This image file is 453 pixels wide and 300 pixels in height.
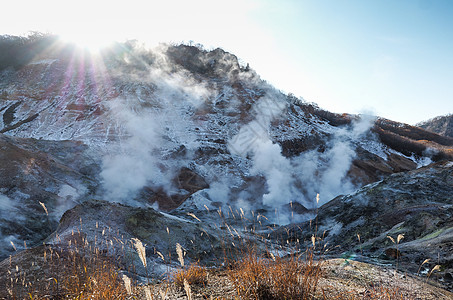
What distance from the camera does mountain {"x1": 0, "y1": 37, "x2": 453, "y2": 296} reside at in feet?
29.2

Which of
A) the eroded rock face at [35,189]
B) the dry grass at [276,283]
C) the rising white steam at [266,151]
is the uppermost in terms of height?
the dry grass at [276,283]

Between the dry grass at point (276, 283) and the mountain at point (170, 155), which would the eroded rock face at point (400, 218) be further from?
the dry grass at point (276, 283)

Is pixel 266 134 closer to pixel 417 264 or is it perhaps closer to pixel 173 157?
pixel 173 157

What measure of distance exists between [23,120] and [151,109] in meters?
10.8

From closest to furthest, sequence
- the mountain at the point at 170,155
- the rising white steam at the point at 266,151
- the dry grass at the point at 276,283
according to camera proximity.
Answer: the dry grass at the point at 276,283 → the mountain at the point at 170,155 → the rising white steam at the point at 266,151

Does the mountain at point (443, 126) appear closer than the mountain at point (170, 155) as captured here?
No

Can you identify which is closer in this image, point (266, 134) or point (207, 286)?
point (207, 286)

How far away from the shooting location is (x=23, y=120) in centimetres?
2253

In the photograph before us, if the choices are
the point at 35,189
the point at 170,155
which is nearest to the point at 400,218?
the point at 35,189

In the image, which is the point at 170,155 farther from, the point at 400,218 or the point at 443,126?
the point at 443,126

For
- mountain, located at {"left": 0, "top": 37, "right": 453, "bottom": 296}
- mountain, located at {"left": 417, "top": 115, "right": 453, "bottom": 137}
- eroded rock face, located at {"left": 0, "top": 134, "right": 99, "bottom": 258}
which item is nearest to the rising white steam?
mountain, located at {"left": 0, "top": 37, "right": 453, "bottom": 296}

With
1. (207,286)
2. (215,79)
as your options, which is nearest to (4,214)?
(207,286)

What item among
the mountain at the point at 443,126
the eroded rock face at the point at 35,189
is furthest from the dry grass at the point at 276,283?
the mountain at the point at 443,126

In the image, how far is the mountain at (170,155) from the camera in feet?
Result: 29.2
